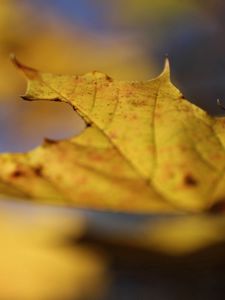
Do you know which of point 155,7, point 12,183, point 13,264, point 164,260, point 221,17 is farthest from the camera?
point 155,7

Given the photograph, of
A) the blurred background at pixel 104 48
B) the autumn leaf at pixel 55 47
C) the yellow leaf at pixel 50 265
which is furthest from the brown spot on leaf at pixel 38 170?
the autumn leaf at pixel 55 47

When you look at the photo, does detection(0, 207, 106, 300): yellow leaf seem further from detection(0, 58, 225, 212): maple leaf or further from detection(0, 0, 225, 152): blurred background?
detection(0, 0, 225, 152): blurred background

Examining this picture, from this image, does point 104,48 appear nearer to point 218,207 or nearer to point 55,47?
point 55,47

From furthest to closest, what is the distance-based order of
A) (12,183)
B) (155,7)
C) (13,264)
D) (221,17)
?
(155,7), (221,17), (13,264), (12,183)

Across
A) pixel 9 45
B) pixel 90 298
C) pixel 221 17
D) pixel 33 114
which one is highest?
pixel 221 17

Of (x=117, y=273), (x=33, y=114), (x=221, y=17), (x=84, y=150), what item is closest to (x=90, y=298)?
(x=117, y=273)

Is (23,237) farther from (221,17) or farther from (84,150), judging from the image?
(221,17)

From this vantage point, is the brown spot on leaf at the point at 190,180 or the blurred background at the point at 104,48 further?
the blurred background at the point at 104,48

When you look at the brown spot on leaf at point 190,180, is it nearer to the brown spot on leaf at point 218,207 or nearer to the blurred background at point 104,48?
the brown spot on leaf at point 218,207
